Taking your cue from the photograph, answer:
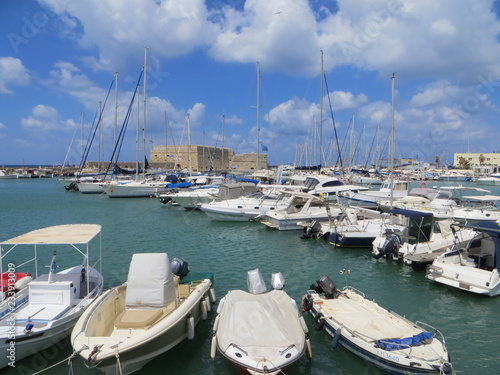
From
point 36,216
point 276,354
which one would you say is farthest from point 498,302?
point 36,216

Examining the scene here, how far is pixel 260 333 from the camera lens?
7.74 meters

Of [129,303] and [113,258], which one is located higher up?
[129,303]

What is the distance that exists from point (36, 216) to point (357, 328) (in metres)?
31.4

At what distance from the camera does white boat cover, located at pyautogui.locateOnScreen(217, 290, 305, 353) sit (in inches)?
298

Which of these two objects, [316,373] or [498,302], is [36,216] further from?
[498,302]

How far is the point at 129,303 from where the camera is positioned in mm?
9180

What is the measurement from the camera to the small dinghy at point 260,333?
7023mm

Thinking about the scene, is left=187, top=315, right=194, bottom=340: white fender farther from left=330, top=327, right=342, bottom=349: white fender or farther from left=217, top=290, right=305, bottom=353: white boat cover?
left=330, top=327, right=342, bottom=349: white fender

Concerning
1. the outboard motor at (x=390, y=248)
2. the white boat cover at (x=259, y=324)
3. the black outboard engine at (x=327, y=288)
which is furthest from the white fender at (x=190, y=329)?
the outboard motor at (x=390, y=248)

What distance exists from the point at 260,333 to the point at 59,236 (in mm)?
7089

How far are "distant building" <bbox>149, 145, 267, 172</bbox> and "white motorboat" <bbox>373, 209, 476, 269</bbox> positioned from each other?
84.7 meters

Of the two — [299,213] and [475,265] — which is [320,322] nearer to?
[475,265]

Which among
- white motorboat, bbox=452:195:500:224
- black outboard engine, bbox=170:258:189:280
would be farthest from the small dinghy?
white motorboat, bbox=452:195:500:224

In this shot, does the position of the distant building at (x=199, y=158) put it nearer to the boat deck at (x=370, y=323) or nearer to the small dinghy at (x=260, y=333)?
the boat deck at (x=370, y=323)
